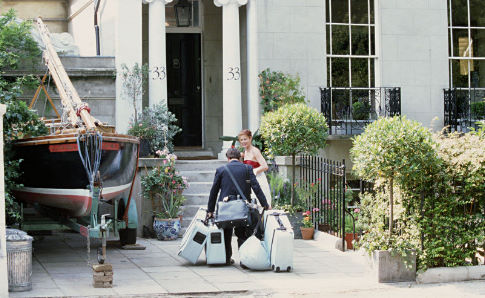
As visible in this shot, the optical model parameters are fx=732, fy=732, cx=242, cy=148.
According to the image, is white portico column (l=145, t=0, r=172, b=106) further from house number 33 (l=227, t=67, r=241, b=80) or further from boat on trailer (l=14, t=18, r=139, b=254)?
boat on trailer (l=14, t=18, r=139, b=254)

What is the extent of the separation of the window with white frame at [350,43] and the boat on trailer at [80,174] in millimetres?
6649

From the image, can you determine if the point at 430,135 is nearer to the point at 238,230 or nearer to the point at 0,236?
the point at 238,230

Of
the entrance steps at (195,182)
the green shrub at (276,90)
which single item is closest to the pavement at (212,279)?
the entrance steps at (195,182)

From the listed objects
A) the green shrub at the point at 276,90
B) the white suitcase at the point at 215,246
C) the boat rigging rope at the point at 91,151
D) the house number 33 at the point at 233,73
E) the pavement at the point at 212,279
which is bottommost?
the pavement at the point at 212,279

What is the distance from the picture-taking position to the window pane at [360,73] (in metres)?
16.9

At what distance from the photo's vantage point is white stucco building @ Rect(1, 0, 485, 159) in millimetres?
15680

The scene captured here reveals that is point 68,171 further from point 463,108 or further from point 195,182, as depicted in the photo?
point 463,108

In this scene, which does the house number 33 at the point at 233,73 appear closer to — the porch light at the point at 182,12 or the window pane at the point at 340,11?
the porch light at the point at 182,12

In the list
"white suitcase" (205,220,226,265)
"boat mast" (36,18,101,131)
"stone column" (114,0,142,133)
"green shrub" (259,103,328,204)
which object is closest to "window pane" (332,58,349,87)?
"green shrub" (259,103,328,204)

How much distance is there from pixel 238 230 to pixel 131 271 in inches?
62.8

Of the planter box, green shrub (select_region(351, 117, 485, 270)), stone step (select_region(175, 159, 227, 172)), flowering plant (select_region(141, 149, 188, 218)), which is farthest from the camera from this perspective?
stone step (select_region(175, 159, 227, 172))

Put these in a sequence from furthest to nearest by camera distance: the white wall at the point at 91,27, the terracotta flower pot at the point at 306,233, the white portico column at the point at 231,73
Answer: the white wall at the point at 91,27 → the white portico column at the point at 231,73 → the terracotta flower pot at the point at 306,233

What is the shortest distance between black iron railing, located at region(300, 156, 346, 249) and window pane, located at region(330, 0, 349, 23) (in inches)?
181

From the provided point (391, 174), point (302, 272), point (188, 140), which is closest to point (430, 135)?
point (391, 174)
